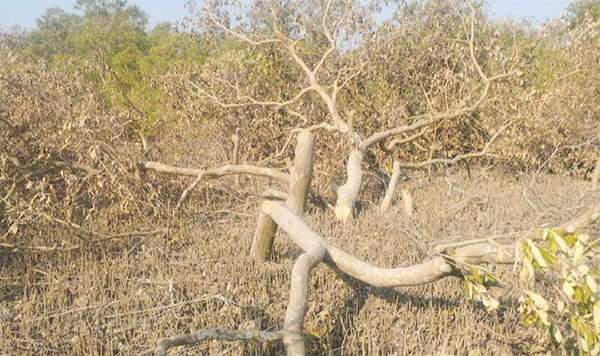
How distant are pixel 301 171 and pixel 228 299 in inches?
52.2

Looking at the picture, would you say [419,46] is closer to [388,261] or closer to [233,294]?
[388,261]

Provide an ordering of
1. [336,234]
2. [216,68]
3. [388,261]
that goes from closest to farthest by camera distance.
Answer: [388,261] → [336,234] → [216,68]

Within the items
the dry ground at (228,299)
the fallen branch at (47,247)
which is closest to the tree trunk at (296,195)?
the dry ground at (228,299)

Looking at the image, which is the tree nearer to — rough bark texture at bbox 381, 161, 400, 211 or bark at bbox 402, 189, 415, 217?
rough bark texture at bbox 381, 161, 400, 211

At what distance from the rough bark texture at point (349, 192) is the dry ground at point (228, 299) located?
0.43ft

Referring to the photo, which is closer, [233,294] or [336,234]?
[233,294]

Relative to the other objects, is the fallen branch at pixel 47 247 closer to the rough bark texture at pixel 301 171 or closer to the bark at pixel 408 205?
the rough bark texture at pixel 301 171

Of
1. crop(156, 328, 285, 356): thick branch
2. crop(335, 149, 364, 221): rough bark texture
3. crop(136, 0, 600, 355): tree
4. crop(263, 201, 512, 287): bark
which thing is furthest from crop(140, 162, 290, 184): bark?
crop(156, 328, 285, 356): thick branch

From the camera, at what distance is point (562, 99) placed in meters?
7.89

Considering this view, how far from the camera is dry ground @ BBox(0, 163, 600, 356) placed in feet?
10.8

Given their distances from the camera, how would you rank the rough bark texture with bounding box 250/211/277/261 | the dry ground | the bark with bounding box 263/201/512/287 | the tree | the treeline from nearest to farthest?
the bark with bounding box 263/201/512/287 → the dry ground → the rough bark texture with bounding box 250/211/277/261 → the tree → the treeline

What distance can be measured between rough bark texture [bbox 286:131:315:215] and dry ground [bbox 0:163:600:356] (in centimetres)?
49

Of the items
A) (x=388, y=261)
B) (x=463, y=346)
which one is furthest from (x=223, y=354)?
(x=388, y=261)

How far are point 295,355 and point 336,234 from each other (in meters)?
2.42
